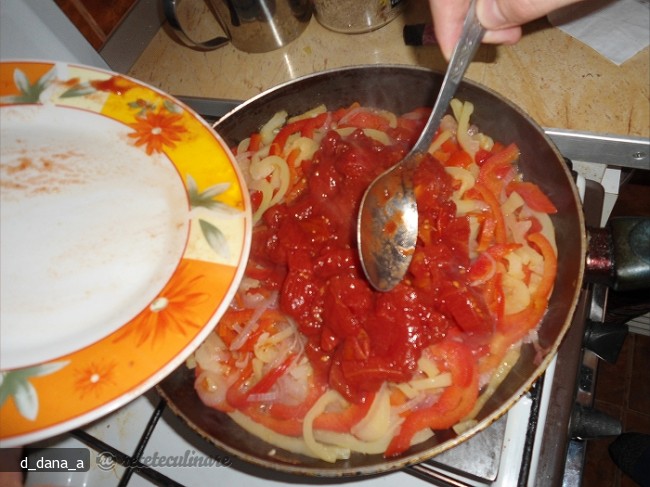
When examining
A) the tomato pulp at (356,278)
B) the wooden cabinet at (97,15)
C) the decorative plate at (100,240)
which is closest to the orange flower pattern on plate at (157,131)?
the decorative plate at (100,240)

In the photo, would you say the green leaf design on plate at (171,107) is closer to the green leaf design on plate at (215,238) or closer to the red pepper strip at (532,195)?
the green leaf design on plate at (215,238)

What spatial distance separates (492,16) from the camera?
1296 millimetres

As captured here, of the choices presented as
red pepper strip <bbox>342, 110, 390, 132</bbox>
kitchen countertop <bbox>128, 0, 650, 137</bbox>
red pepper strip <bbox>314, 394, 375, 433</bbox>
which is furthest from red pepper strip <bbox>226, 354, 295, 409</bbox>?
kitchen countertop <bbox>128, 0, 650, 137</bbox>

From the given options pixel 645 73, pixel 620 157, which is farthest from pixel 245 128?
pixel 645 73

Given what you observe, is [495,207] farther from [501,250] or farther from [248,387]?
[248,387]

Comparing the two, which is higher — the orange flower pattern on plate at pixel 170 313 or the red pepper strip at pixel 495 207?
→ the orange flower pattern on plate at pixel 170 313

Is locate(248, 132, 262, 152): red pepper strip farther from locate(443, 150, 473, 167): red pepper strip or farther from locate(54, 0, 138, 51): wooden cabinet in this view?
locate(54, 0, 138, 51): wooden cabinet

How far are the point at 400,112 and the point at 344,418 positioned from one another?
3.72 feet

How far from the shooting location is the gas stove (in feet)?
4.61

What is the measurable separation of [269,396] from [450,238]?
2.41 feet

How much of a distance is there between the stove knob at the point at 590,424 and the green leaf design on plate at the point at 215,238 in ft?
3.78

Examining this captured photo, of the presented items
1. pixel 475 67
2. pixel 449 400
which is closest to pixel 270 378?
pixel 449 400

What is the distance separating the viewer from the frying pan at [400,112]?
1.25 meters

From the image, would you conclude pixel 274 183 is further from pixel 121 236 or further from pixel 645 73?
pixel 645 73
